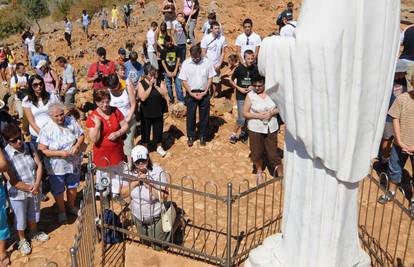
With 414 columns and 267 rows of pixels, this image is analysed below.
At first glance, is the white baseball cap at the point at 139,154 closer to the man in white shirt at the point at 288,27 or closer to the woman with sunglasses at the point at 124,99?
the woman with sunglasses at the point at 124,99

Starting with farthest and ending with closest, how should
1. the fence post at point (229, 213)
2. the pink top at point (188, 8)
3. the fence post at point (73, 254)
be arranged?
the pink top at point (188, 8) → the fence post at point (229, 213) → the fence post at point (73, 254)

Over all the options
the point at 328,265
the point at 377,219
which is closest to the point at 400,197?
the point at 377,219

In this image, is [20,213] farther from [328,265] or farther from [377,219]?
[377,219]

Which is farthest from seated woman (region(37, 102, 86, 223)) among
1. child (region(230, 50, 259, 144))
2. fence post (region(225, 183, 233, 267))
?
child (region(230, 50, 259, 144))

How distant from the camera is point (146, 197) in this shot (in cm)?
567

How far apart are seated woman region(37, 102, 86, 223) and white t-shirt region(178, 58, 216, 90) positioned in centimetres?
265

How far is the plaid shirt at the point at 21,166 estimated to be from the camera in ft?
18.9

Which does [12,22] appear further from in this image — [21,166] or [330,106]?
[330,106]

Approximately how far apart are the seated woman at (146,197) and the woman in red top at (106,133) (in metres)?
0.84

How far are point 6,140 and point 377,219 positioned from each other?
5071mm

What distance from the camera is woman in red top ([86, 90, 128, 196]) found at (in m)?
6.55

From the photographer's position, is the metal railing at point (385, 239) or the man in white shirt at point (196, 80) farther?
the man in white shirt at point (196, 80)

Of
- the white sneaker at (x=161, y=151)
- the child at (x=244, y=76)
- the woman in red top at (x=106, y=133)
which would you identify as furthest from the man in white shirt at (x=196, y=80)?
the woman in red top at (x=106, y=133)

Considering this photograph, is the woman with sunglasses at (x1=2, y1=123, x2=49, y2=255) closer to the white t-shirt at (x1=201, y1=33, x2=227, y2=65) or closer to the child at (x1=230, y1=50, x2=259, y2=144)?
the child at (x1=230, y1=50, x2=259, y2=144)
